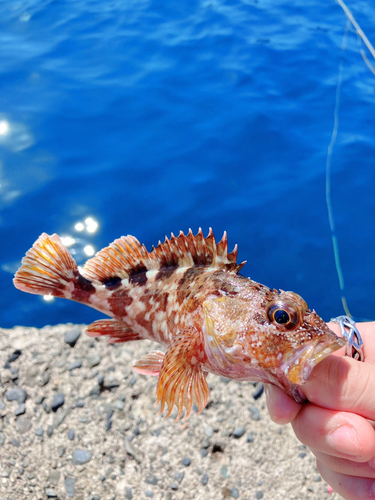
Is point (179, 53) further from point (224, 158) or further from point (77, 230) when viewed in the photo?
point (77, 230)

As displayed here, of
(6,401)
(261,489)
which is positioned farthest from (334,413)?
(6,401)

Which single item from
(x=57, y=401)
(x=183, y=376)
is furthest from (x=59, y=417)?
(x=183, y=376)

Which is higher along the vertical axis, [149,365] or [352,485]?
[149,365]

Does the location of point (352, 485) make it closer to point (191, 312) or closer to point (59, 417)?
point (191, 312)

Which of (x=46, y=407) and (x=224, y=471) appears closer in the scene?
(x=224, y=471)

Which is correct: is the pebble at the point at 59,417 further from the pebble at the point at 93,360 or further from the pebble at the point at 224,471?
the pebble at the point at 224,471

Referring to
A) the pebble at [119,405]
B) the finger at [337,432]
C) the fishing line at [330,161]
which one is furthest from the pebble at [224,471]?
the fishing line at [330,161]

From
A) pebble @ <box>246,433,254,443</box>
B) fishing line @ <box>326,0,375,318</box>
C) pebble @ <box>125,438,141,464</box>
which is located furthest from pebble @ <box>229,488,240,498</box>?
fishing line @ <box>326,0,375,318</box>
